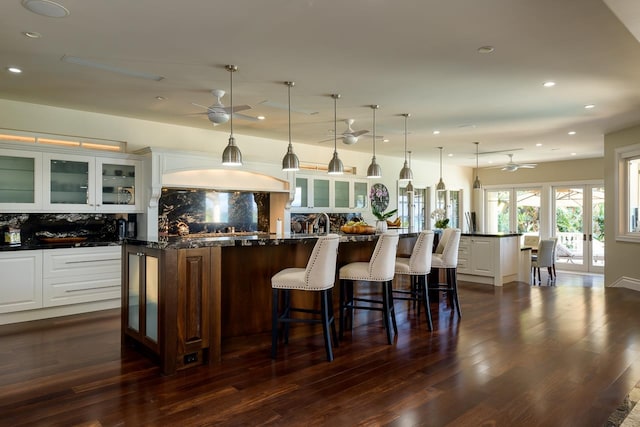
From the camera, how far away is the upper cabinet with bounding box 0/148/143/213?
4699mm

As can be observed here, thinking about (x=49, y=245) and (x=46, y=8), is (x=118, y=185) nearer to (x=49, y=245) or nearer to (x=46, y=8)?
(x=49, y=245)

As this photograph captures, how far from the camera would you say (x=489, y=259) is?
701 centimetres

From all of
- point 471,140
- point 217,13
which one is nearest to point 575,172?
point 471,140

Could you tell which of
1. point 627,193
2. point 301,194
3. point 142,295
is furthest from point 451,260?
point 627,193

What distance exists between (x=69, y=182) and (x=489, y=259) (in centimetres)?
626

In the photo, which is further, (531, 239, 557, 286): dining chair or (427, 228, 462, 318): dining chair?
(531, 239, 557, 286): dining chair

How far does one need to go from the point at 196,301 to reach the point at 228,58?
6.72 feet

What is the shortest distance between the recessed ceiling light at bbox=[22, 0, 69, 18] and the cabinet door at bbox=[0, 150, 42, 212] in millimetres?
2538

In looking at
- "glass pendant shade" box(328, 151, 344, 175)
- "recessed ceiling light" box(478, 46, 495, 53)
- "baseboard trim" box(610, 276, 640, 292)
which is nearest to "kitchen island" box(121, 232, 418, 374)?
"glass pendant shade" box(328, 151, 344, 175)

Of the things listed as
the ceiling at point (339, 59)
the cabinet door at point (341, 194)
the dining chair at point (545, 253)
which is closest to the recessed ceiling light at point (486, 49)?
the ceiling at point (339, 59)

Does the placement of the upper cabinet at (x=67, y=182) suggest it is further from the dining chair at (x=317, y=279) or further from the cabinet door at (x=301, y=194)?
the dining chair at (x=317, y=279)

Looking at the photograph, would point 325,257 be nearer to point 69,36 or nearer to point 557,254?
point 69,36

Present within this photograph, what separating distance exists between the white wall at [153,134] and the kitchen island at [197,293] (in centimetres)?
256

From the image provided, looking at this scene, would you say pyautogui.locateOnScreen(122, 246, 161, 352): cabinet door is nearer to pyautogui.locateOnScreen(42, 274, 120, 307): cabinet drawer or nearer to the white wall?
pyautogui.locateOnScreen(42, 274, 120, 307): cabinet drawer
